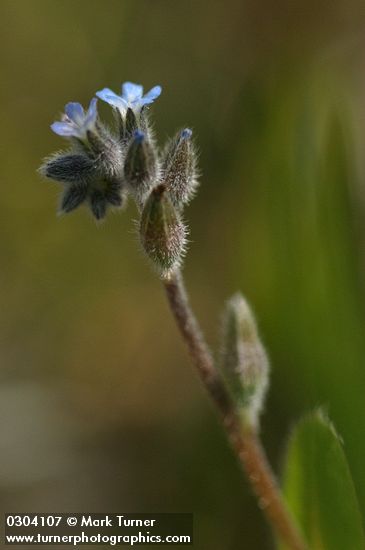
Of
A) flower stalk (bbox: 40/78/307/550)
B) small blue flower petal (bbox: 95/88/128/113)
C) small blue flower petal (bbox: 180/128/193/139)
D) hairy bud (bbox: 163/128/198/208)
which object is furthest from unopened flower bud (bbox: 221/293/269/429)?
small blue flower petal (bbox: 95/88/128/113)

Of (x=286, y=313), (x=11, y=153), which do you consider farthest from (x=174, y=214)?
(x=11, y=153)

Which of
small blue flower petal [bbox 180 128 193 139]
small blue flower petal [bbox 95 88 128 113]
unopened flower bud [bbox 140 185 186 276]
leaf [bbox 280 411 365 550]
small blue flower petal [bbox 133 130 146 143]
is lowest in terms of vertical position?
leaf [bbox 280 411 365 550]

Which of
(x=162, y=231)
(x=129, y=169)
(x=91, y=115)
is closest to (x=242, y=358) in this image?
(x=162, y=231)

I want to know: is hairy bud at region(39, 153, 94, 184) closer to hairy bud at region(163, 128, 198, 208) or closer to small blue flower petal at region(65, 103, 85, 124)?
small blue flower petal at region(65, 103, 85, 124)

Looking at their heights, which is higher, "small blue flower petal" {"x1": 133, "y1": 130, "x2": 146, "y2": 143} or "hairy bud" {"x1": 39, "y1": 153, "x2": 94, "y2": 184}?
"hairy bud" {"x1": 39, "y1": 153, "x2": 94, "y2": 184}

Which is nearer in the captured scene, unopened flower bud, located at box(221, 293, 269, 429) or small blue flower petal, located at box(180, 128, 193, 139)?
small blue flower petal, located at box(180, 128, 193, 139)

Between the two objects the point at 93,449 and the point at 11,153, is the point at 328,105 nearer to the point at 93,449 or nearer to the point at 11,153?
the point at 11,153
